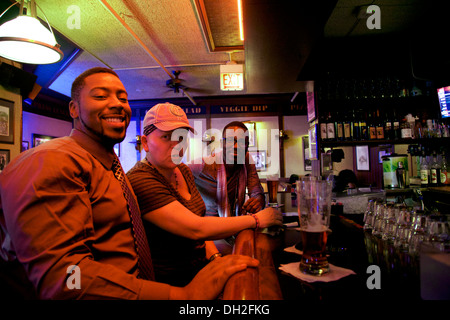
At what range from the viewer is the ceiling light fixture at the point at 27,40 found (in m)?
2.18

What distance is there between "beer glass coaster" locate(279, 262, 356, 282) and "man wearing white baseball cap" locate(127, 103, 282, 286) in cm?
40

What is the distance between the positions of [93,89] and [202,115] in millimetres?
7298

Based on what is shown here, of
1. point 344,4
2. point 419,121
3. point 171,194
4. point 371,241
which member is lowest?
point 371,241

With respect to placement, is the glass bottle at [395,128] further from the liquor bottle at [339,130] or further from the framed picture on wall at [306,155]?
the framed picture on wall at [306,155]

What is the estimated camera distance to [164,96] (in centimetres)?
812

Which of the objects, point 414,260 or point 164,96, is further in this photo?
point 164,96

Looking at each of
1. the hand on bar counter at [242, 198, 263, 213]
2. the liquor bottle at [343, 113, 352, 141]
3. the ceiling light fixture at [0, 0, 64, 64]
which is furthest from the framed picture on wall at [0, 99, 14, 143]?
the liquor bottle at [343, 113, 352, 141]

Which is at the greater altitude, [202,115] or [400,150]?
[202,115]

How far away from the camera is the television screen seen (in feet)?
11.4

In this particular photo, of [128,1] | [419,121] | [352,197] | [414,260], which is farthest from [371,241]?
[128,1]

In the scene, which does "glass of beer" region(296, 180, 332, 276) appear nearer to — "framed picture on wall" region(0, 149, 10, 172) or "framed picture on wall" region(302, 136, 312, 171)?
"framed picture on wall" region(0, 149, 10, 172)

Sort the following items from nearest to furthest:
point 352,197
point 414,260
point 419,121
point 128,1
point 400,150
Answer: point 414,260 → point 352,197 → point 128,1 → point 419,121 → point 400,150

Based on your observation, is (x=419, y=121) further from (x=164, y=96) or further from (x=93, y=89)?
(x=164, y=96)

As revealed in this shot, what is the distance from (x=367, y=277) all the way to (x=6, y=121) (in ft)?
11.8
